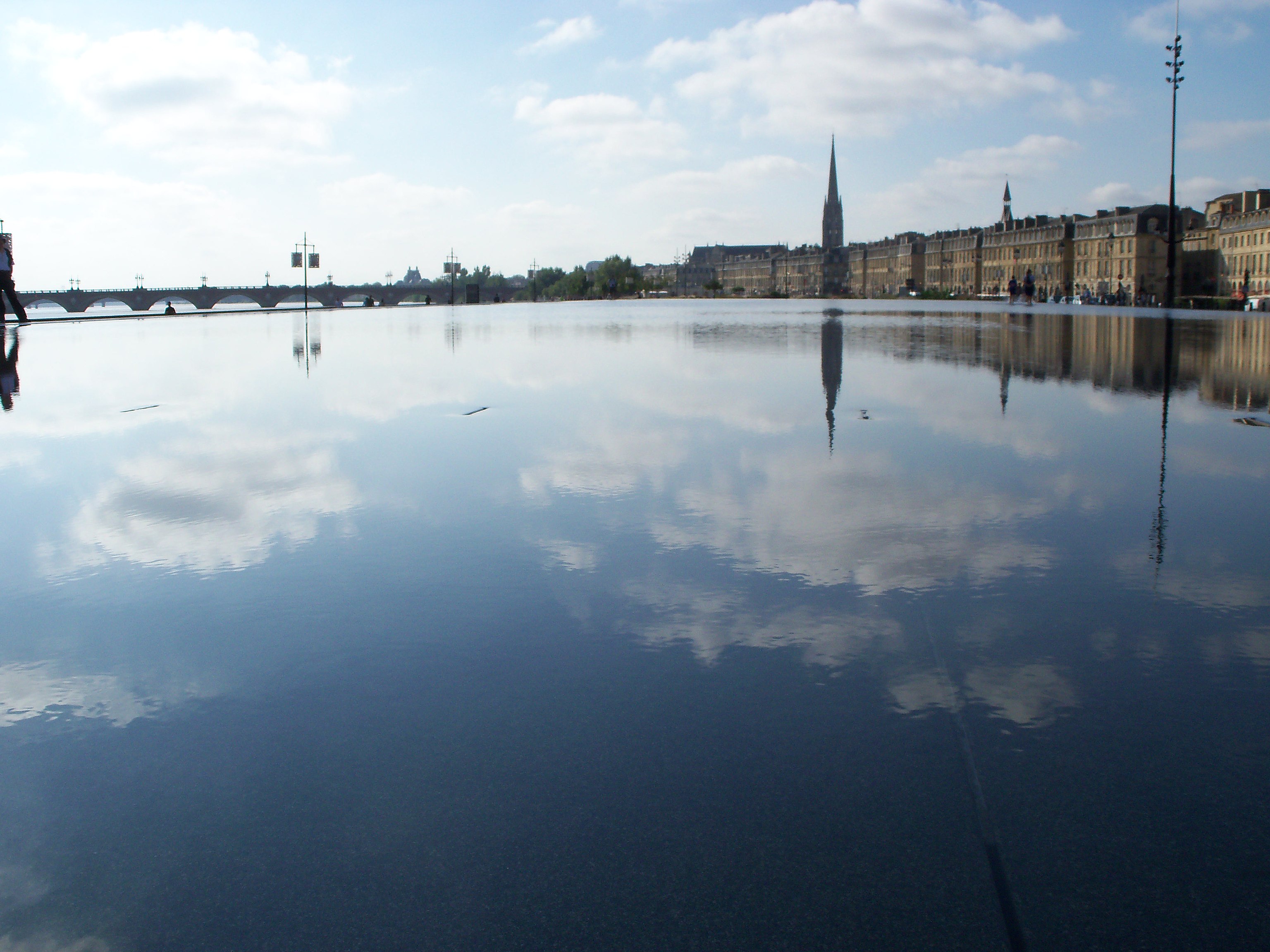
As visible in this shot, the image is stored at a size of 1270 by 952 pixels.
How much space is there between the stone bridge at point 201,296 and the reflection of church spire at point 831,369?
77680mm

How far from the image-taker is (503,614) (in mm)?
5117

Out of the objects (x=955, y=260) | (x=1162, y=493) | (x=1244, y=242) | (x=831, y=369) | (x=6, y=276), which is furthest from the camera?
(x=955, y=260)

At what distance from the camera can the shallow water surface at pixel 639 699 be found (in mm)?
2816

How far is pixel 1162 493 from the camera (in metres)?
8.04

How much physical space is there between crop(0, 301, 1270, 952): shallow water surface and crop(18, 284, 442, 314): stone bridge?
9357 cm

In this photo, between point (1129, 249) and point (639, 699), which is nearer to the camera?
point (639, 699)

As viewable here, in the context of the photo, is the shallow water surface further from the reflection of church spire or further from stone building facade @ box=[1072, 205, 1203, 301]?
stone building facade @ box=[1072, 205, 1203, 301]

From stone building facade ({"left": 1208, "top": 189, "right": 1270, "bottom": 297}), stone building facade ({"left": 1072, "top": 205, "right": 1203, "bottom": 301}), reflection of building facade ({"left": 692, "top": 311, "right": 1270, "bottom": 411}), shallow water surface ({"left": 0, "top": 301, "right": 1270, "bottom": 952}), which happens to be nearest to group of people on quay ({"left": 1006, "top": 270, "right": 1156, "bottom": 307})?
stone building facade ({"left": 1208, "top": 189, "right": 1270, "bottom": 297})

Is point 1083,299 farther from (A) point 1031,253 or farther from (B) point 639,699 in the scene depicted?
(B) point 639,699

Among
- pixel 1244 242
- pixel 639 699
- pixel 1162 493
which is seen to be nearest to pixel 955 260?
pixel 1244 242

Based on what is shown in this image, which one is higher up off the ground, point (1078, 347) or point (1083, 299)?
point (1083, 299)

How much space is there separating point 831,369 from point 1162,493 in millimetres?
11825

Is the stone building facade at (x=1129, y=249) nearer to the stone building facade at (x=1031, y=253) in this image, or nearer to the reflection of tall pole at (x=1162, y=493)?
the stone building facade at (x=1031, y=253)

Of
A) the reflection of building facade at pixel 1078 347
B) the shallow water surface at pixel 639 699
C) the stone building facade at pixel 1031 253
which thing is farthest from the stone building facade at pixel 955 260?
the shallow water surface at pixel 639 699
